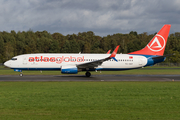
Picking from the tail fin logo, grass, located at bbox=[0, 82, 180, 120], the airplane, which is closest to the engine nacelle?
the airplane

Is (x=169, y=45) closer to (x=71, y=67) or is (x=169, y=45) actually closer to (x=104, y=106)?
(x=71, y=67)

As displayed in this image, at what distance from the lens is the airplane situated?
33.3 m

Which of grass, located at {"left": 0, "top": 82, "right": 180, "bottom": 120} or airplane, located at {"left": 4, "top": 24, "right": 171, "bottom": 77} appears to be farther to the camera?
airplane, located at {"left": 4, "top": 24, "right": 171, "bottom": 77}

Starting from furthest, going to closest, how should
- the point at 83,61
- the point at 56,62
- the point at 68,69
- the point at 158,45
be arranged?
the point at 158,45 → the point at 83,61 → the point at 56,62 → the point at 68,69

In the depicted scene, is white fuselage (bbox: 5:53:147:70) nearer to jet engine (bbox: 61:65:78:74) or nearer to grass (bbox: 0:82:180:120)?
jet engine (bbox: 61:65:78:74)

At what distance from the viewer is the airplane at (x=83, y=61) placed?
1313 inches

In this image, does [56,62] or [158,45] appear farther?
[158,45]

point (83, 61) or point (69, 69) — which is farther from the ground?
point (83, 61)

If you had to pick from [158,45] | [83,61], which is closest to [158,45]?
[158,45]

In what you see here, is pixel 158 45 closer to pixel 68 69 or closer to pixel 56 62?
pixel 68 69

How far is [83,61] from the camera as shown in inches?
1357

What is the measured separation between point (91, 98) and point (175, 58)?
303 ft

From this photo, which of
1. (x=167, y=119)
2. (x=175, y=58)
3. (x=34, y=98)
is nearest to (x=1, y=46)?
(x=175, y=58)

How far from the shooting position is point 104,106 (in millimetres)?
12359
